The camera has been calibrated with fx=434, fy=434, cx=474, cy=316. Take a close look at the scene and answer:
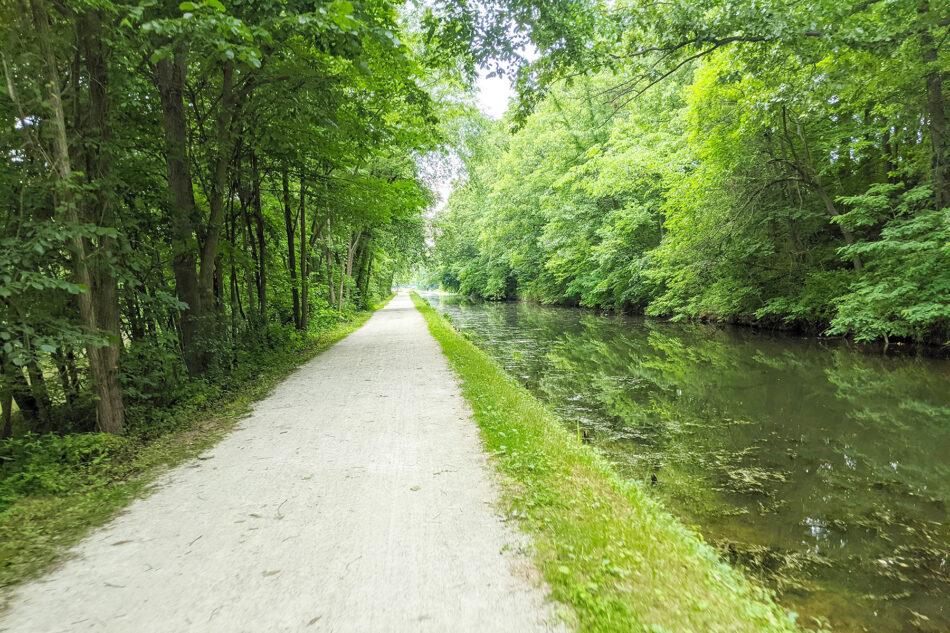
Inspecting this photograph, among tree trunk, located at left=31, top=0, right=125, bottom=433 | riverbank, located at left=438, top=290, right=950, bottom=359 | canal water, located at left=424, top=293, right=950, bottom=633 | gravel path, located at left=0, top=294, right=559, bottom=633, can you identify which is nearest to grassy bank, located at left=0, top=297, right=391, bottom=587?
gravel path, located at left=0, top=294, right=559, bottom=633

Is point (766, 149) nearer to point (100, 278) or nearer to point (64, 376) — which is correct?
point (100, 278)

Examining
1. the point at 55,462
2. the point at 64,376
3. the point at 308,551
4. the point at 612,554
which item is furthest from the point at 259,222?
the point at 612,554

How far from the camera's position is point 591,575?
237 centimetres

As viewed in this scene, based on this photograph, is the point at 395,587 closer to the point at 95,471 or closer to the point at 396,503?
the point at 396,503

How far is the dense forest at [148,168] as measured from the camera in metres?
3.66

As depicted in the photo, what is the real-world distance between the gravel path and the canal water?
2076 millimetres

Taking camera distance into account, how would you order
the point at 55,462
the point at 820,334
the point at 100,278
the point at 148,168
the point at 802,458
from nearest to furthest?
the point at 55,462
the point at 100,278
the point at 802,458
the point at 148,168
the point at 820,334

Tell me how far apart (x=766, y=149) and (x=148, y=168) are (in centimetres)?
1545

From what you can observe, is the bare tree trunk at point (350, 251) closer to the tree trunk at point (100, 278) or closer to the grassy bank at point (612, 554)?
the tree trunk at point (100, 278)

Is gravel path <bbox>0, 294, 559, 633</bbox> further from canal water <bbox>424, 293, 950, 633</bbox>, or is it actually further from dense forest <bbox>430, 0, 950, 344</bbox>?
dense forest <bbox>430, 0, 950, 344</bbox>

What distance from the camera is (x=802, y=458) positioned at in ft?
16.6

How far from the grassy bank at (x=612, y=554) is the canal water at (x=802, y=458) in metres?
0.63

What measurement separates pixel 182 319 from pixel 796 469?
865 centimetres

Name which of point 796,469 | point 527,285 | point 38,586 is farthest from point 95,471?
point 527,285
